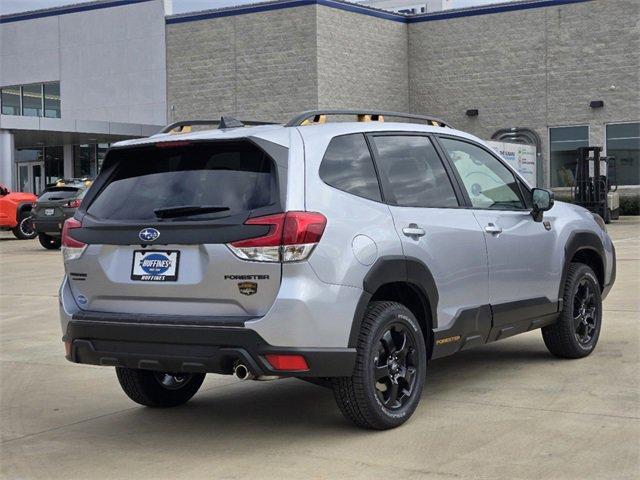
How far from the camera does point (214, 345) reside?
17.4ft

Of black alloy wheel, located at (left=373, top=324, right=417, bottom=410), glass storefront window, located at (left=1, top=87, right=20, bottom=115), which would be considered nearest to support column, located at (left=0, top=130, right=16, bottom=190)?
glass storefront window, located at (left=1, top=87, right=20, bottom=115)

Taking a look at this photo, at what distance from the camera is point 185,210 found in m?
5.58

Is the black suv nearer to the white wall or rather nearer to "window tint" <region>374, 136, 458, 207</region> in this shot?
"window tint" <region>374, 136, 458, 207</region>

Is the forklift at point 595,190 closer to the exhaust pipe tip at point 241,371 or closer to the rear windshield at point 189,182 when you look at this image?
the rear windshield at point 189,182

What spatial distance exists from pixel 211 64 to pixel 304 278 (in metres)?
37.9

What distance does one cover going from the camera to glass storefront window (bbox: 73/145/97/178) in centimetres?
4484

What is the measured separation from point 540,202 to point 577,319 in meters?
1.17

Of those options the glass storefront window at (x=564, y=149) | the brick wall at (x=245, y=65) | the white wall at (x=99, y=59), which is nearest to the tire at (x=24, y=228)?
the brick wall at (x=245, y=65)

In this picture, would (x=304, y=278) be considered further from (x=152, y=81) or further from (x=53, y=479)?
(x=152, y=81)

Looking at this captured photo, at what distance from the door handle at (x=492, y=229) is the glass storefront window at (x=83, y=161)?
130 feet

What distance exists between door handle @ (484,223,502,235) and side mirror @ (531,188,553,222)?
55 centimetres

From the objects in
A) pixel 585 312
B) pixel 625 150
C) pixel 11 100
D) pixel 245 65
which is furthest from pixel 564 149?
pixel 585 312

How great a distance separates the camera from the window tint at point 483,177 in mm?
6965

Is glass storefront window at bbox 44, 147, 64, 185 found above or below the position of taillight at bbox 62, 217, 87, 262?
above
